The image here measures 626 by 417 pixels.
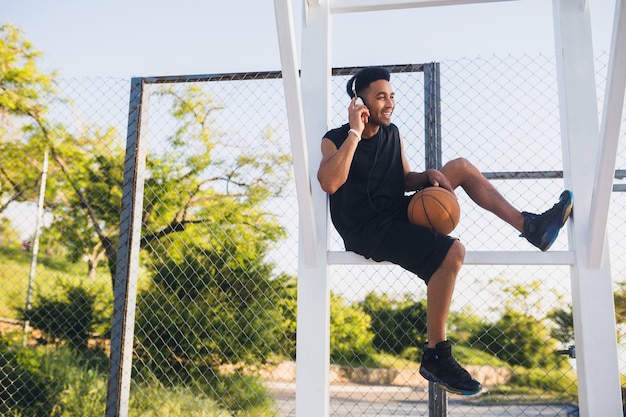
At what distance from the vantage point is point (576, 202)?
230 cm

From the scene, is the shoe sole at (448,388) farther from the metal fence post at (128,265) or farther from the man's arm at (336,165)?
the metal fence post at (128,265)

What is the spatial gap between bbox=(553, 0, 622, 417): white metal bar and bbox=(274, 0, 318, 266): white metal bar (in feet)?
3.61

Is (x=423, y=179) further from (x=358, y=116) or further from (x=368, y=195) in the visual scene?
(x=358, y=116)

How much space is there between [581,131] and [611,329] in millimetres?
828

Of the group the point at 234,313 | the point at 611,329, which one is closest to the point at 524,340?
the point at 234,313

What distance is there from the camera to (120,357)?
3189mm

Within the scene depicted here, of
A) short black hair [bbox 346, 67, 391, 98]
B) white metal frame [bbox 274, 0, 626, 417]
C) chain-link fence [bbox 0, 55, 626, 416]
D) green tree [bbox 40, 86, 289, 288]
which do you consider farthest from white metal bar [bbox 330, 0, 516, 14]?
green tree [bbox 40, 86, 289, 288]

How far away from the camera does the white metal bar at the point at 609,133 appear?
Result: 5.74ft

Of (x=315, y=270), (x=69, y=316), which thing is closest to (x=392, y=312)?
(x=69, y=316)

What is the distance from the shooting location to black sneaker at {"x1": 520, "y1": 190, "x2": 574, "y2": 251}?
2168mm

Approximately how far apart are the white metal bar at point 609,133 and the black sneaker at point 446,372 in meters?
0.73

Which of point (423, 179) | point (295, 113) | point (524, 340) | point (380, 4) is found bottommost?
point (524, 340)

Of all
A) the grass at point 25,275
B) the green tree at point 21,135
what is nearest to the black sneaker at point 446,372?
the grass at point 25,275

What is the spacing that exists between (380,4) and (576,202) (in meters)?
1.24
